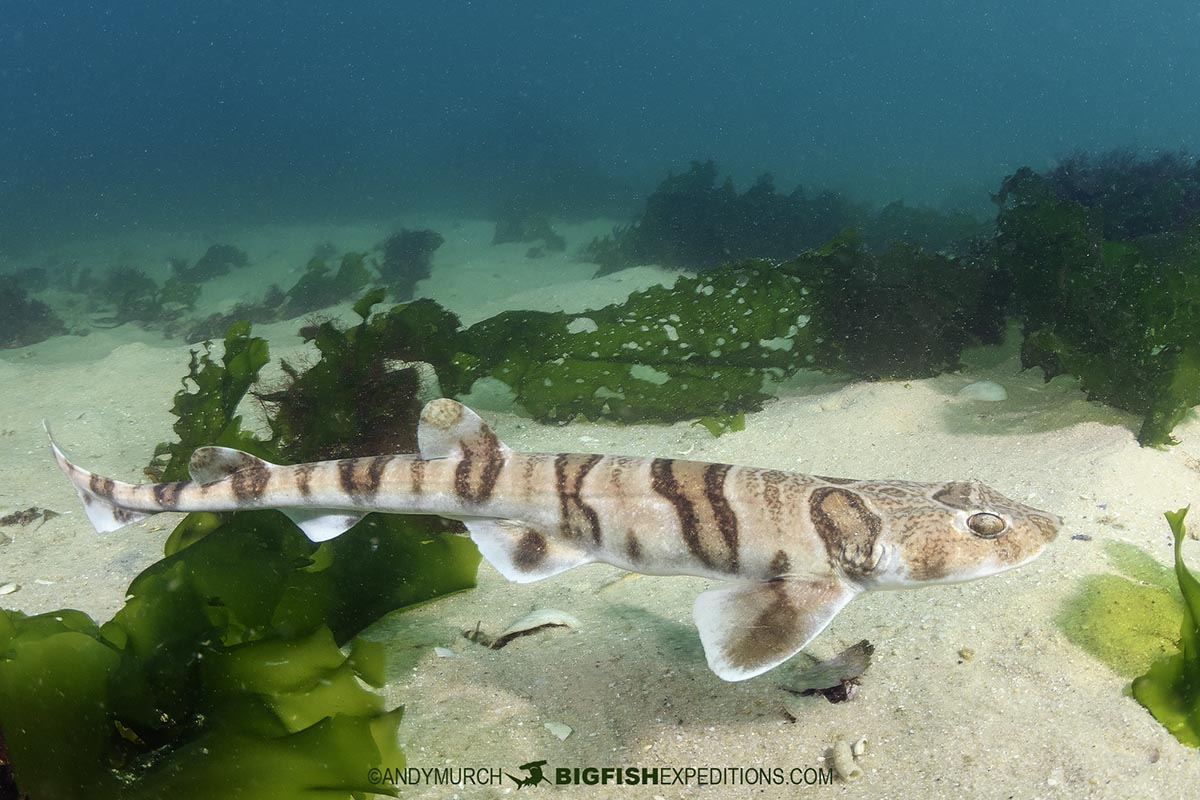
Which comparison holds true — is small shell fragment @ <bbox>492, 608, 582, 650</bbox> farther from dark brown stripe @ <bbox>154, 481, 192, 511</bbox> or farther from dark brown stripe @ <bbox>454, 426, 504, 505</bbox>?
dark brown stripe @ <bbox>154, 481, 192, 511</bbox>

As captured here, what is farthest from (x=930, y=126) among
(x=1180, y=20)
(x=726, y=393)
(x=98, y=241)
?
(x=1180, y=20)

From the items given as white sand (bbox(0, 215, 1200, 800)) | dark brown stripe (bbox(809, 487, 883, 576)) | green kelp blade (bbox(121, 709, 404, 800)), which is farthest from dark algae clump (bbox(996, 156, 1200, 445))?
green kelp blade (bbox(121, 709, 404, 800))

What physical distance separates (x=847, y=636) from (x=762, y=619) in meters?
1.43

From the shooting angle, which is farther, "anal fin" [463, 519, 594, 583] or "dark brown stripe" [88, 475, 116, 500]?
"dark brown stripe" [88, 475, 116, 500]

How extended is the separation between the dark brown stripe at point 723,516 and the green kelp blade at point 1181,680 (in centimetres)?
173

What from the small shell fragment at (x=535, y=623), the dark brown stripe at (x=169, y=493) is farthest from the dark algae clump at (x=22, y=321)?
the small shell fragment at (x=535, y=623)

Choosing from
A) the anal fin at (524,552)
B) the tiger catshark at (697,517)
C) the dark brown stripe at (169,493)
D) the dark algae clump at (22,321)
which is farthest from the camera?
the dark algae clump at (22,321)

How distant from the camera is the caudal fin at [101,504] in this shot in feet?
12.5

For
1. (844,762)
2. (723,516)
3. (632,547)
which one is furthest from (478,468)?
(844,762)

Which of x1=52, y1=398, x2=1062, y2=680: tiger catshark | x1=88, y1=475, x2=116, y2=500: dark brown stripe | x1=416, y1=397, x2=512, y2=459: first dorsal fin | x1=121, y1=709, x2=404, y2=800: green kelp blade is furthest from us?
x1=88, y1=475, x2=116, y2=500: dark brown stripe

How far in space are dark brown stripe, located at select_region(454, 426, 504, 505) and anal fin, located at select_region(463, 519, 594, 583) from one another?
0.17 meters

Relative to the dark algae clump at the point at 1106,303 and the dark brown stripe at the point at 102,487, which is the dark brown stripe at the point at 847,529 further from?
the dark algae clump at the point at 1106,303

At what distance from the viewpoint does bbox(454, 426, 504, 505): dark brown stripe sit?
10.2 ft

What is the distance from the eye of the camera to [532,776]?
2787 mm
